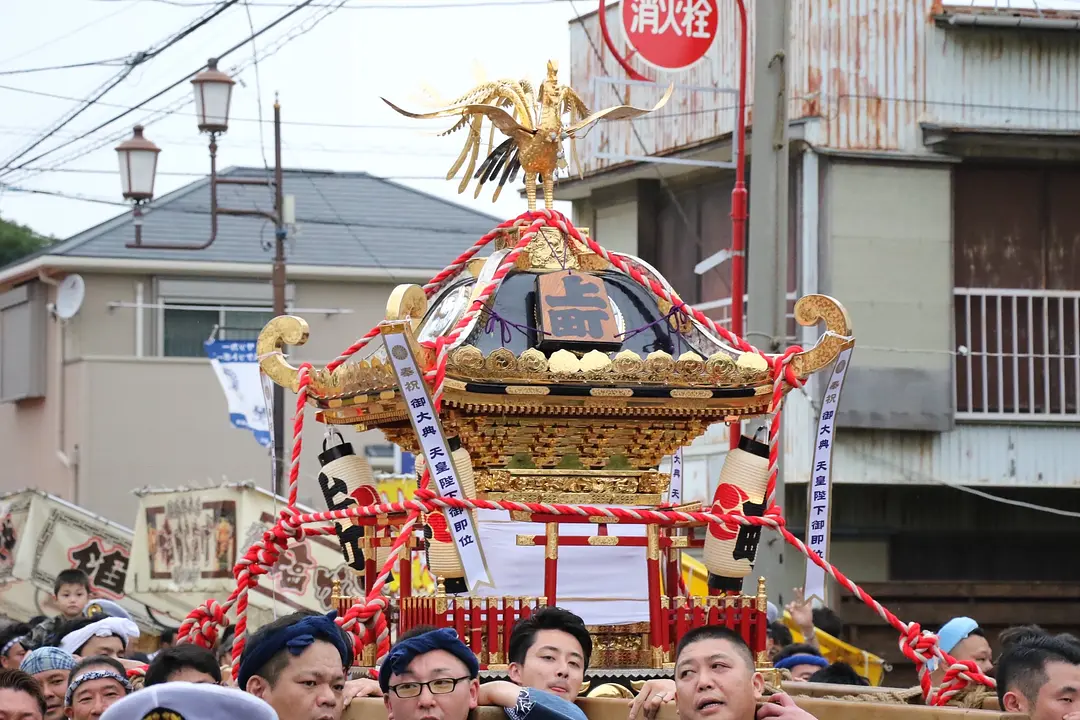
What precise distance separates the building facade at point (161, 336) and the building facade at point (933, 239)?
520 inches

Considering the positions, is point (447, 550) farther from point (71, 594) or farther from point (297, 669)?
point (71, 594)

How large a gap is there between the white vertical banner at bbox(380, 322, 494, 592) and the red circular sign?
20.9ft

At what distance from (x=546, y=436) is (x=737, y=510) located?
1055 mm

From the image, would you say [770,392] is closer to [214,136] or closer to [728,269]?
[728,269]

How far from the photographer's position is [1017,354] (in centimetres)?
1703

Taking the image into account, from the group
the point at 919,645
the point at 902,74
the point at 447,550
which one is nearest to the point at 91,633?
the point at 447,550

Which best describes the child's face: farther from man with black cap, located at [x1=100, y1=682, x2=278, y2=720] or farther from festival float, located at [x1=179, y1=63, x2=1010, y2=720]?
man with black cap, located at [x1=100, y1=682, x2=278, y2=720]

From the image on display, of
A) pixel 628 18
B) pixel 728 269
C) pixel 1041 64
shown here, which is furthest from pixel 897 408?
pixel 628 18

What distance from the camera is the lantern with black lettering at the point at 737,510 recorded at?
9.05 m

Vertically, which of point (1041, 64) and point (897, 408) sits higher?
point (1041, 64)

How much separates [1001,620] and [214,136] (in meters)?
9.68

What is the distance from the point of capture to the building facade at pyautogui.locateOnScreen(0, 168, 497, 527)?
2916cm

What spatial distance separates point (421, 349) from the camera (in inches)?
335

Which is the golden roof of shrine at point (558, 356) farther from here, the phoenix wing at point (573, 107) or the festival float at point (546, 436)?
the phoenix wing at point (573, 107)
